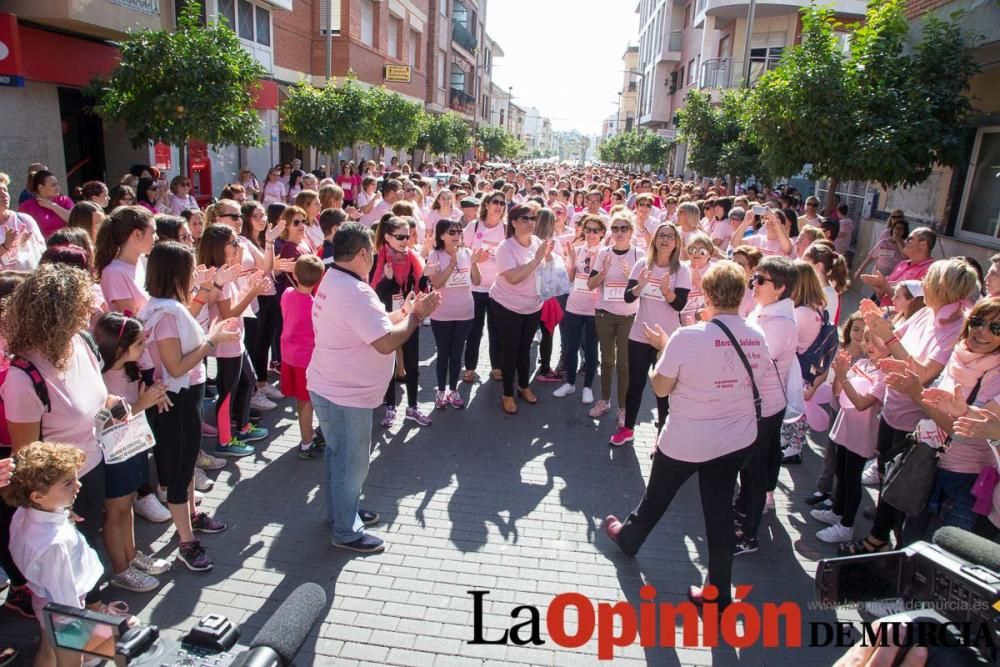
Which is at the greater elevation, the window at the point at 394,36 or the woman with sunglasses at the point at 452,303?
the window at the point at 394,36

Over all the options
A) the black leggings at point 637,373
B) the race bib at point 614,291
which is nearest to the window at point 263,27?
the race bib at point 614,291

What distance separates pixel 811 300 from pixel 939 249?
859cm

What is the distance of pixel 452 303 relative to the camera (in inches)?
260

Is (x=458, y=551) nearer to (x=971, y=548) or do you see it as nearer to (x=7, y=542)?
(x=7, y=542)

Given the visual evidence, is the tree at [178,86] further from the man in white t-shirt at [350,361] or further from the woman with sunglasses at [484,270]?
the man in white t-shirt at [350,361]

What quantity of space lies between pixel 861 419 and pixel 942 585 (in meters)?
2.84

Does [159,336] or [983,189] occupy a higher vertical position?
[983,189]

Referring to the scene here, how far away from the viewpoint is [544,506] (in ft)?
16.4

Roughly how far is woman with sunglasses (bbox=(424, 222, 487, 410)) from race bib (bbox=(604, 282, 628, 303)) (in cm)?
121

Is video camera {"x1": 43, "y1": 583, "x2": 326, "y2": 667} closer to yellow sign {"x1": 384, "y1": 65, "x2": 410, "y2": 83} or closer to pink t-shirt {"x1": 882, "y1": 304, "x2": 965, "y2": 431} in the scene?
pink t-shirt {"x1": 882, "y1": 304, "x2": 965, "y2": 431}

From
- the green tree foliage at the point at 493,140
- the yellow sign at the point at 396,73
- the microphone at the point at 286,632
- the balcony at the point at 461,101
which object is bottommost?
the microphone at the point at 286,632

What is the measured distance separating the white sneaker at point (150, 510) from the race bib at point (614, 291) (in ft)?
13.2

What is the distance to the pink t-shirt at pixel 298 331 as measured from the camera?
5.45 m

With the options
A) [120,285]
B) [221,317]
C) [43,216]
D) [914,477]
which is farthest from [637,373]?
[43,216]
